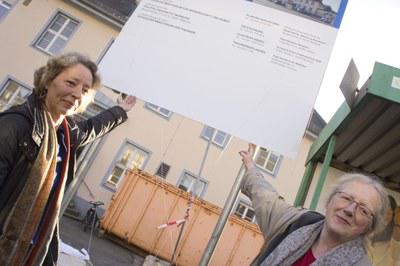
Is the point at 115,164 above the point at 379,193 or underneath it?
above

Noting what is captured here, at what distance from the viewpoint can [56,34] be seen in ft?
52.6

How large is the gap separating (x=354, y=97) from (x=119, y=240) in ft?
35.7

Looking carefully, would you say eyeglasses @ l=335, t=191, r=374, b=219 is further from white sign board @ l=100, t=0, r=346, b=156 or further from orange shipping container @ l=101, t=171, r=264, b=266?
orange shipping container @ l=101, t=171, r=264, b=266

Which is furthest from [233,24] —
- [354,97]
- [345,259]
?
[345,259]

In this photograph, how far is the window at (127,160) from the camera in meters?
15.6

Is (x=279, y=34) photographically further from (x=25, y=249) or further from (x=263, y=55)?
(x=25, y=249)

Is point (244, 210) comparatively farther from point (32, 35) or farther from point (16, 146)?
point (16, 146)

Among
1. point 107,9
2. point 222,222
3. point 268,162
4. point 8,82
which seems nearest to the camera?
point 222,222

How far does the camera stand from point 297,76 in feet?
8.75

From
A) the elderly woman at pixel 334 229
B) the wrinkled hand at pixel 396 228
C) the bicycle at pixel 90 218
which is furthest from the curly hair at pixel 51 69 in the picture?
the bicycle at pixel 90 218

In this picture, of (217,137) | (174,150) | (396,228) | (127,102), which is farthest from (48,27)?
(396,228)

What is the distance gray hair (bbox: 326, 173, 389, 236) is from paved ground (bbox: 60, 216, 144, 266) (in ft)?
24.4

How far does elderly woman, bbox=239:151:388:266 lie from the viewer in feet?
5.87

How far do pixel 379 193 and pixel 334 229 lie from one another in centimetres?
31
